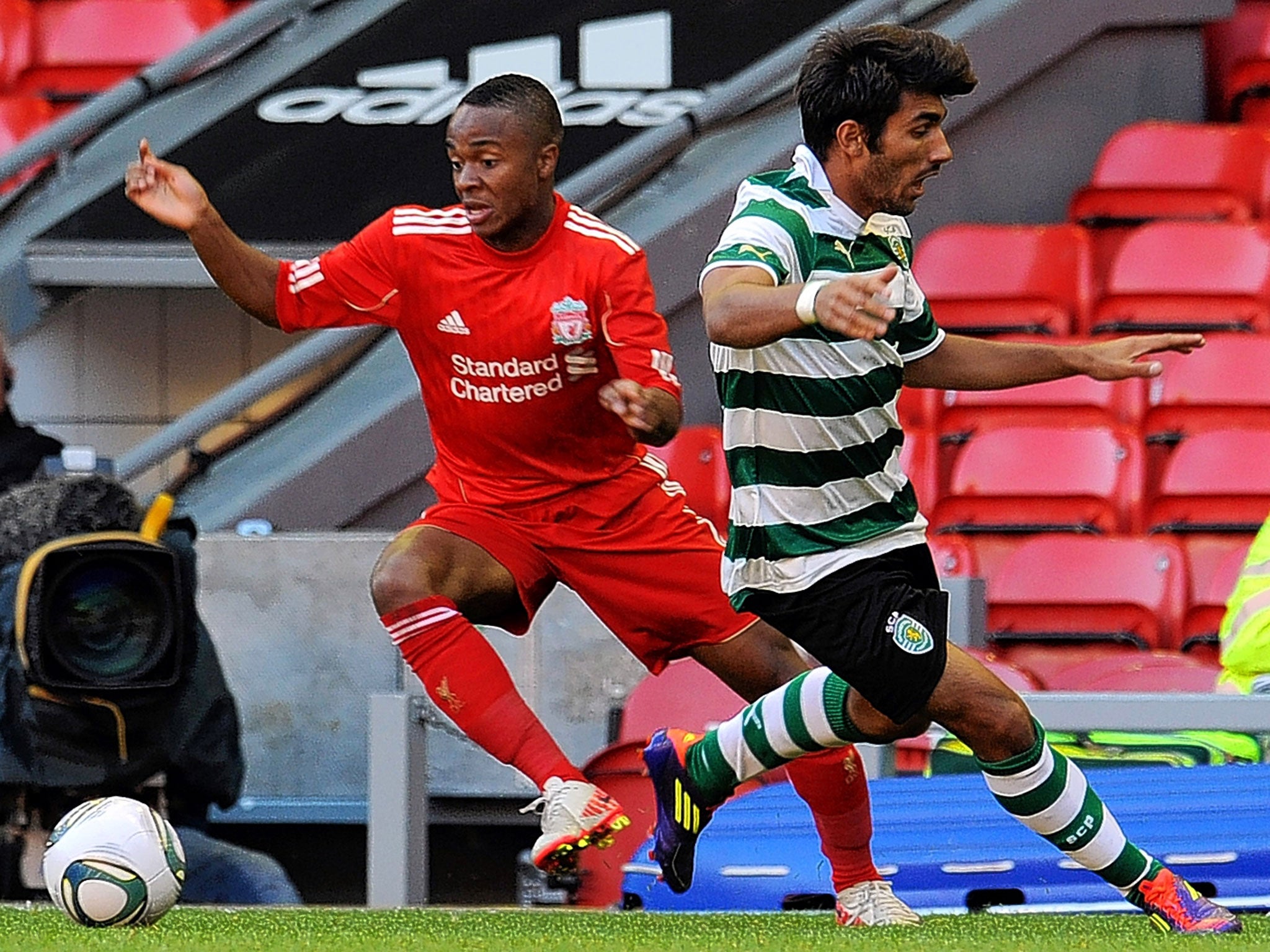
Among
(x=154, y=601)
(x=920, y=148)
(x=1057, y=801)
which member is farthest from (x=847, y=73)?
(x=154, y=601)

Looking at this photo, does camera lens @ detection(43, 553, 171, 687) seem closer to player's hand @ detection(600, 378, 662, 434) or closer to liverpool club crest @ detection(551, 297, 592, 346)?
liverpool club crest @ detection(551, 297, 592, 346)

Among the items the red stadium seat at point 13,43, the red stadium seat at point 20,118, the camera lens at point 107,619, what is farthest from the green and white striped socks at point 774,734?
the red stadium seat at point 13,43

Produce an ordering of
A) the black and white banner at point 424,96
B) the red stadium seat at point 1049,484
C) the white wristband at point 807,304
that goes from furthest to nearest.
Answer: the black and white banner at point 424,96 < the red stadium seat at point 1049,484 < the white wristband at point 807,304

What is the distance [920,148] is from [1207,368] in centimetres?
389

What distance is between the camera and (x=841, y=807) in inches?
176

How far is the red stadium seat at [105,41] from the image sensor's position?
9.60 meters

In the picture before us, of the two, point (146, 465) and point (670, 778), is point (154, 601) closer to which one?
point (146, 465)

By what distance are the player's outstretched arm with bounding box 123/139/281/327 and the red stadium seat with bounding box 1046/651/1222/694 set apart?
2.63 meters

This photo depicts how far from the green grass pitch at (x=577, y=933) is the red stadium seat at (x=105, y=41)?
5539 mm

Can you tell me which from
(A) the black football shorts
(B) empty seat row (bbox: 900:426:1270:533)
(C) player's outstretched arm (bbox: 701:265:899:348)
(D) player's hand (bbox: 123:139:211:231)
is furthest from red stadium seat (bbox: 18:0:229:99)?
(C) player's outstretched arm (bbox: 701:265:899:348)

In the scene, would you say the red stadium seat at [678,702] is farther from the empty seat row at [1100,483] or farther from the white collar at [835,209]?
the white collar at [835,209]

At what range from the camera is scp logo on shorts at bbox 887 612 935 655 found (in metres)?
3.98

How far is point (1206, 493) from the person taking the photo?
24.1ft

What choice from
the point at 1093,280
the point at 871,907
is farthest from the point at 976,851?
the point at 1093,280
